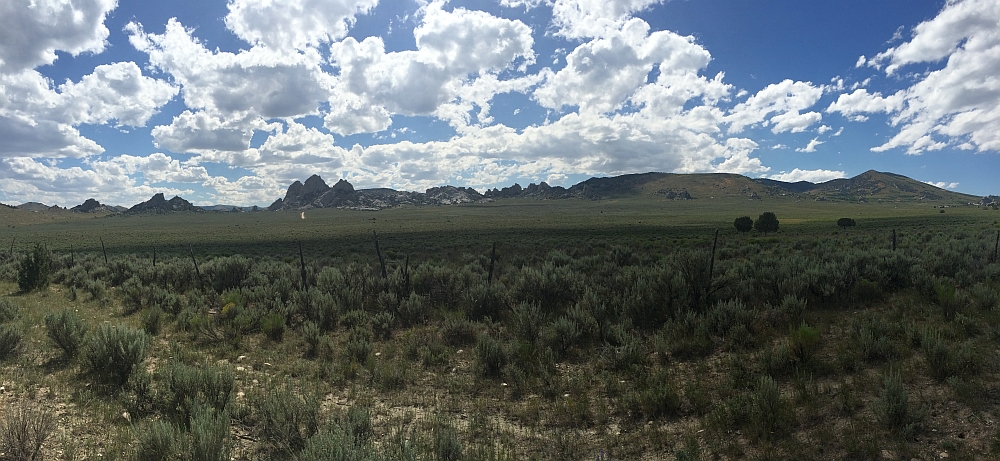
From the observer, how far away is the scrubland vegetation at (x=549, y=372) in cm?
491

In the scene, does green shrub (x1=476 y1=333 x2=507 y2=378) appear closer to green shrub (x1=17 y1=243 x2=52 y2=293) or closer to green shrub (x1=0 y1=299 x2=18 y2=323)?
green shrub (x1=0 y1=299 x2=18 y2=323)

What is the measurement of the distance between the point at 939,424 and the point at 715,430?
2210 mm

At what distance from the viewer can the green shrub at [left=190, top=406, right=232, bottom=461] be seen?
163 inches

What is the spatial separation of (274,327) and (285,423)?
6074 mm

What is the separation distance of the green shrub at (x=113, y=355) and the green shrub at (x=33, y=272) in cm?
1395

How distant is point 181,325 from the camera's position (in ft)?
35.7

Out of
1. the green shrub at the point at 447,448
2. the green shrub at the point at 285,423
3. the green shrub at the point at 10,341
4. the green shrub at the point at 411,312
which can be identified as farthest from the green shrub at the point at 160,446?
the green shrub at the point at 411,312

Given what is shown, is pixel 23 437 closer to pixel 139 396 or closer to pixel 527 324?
pixel 139 396

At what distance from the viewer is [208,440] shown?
4.17m

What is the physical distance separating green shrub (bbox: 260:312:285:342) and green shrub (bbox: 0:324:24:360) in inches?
155

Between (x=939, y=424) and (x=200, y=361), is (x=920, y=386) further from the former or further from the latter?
(x=200, y=361)

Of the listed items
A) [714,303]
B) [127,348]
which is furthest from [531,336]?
[127,348]


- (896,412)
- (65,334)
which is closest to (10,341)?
(65,334)

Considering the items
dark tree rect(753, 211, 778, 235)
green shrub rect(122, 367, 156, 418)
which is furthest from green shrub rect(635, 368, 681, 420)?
dark tree rect(753, 211, 778, 235)
